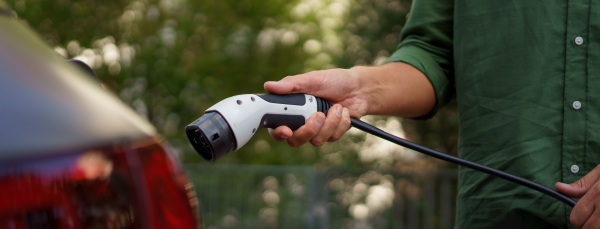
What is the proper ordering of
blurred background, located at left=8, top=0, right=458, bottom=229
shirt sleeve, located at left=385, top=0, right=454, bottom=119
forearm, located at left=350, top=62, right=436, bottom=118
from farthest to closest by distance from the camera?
1. blurred background, located at left=8, top=0, right=458, bottom=229
2. shirt sleeve, located at left=385, top=0, right=454, bottom=119
3. forearm, located at left=350, top=62, right=436, bottom=118

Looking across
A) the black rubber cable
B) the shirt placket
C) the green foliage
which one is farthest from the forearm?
the green foliage

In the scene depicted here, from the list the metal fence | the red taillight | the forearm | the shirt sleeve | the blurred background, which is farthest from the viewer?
the blurred background

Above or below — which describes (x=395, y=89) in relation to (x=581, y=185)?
above

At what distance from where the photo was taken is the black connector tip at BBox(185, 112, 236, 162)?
146 cm

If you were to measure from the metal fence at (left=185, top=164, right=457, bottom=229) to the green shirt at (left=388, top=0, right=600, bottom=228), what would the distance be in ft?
16.3

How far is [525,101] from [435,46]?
0.36 m

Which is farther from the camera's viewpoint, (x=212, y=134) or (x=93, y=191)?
(x=212, y=134)

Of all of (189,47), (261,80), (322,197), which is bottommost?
(322,197)

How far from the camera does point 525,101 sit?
1.69m

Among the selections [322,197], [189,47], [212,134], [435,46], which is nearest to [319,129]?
[212,134]

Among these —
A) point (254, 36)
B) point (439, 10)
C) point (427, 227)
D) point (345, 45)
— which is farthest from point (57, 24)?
point (439, 10)

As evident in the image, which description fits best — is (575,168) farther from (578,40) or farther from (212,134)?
(212,134)

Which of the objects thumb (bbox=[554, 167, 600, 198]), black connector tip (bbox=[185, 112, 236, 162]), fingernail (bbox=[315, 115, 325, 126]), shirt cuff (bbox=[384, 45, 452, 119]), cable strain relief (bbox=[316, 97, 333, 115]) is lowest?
thumb (bbox=[554, 167, 600, 198])

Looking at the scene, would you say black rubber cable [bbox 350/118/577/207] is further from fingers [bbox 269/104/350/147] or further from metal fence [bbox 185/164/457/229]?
metal fence [bbox 185/164/457/229]
